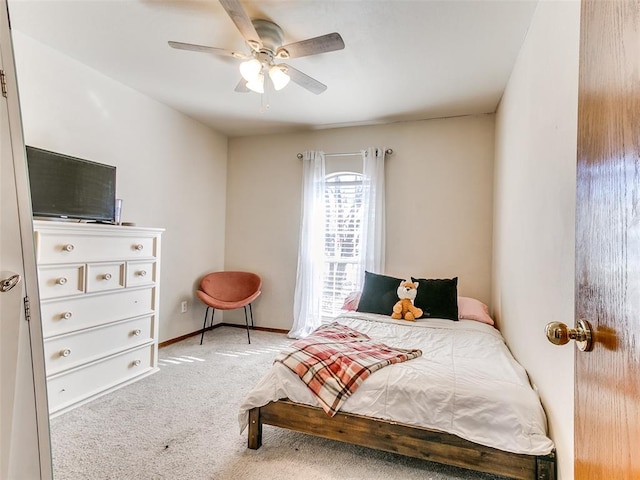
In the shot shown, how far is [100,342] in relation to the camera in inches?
95.2

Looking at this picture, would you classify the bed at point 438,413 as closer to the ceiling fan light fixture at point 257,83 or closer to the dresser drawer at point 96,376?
the dresser drawer at point 96,376

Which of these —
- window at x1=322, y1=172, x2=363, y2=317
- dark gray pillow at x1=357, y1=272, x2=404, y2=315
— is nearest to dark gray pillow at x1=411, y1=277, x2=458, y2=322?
dark gray pillow at x1=357, y1=272, x2=404, y2=315

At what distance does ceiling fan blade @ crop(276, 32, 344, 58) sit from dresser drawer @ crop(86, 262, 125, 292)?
197 centimetres

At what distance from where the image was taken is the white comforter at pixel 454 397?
147 cm

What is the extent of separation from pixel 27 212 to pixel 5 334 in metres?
0.35

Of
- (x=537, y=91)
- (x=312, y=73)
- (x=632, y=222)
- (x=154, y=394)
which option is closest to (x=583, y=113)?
(x=632, y=222)

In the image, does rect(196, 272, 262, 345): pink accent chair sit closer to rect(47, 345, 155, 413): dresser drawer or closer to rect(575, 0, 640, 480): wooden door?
rect(47, 345, 155, 413): dresser drawer

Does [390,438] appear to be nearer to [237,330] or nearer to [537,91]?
[537,91]

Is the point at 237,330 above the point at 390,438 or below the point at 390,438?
below

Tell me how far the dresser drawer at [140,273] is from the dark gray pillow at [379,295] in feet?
6.39

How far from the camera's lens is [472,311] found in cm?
308

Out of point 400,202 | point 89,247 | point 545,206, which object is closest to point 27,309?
point 89,247

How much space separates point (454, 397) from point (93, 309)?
7.97ft

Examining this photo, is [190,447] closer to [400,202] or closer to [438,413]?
[438,413]
